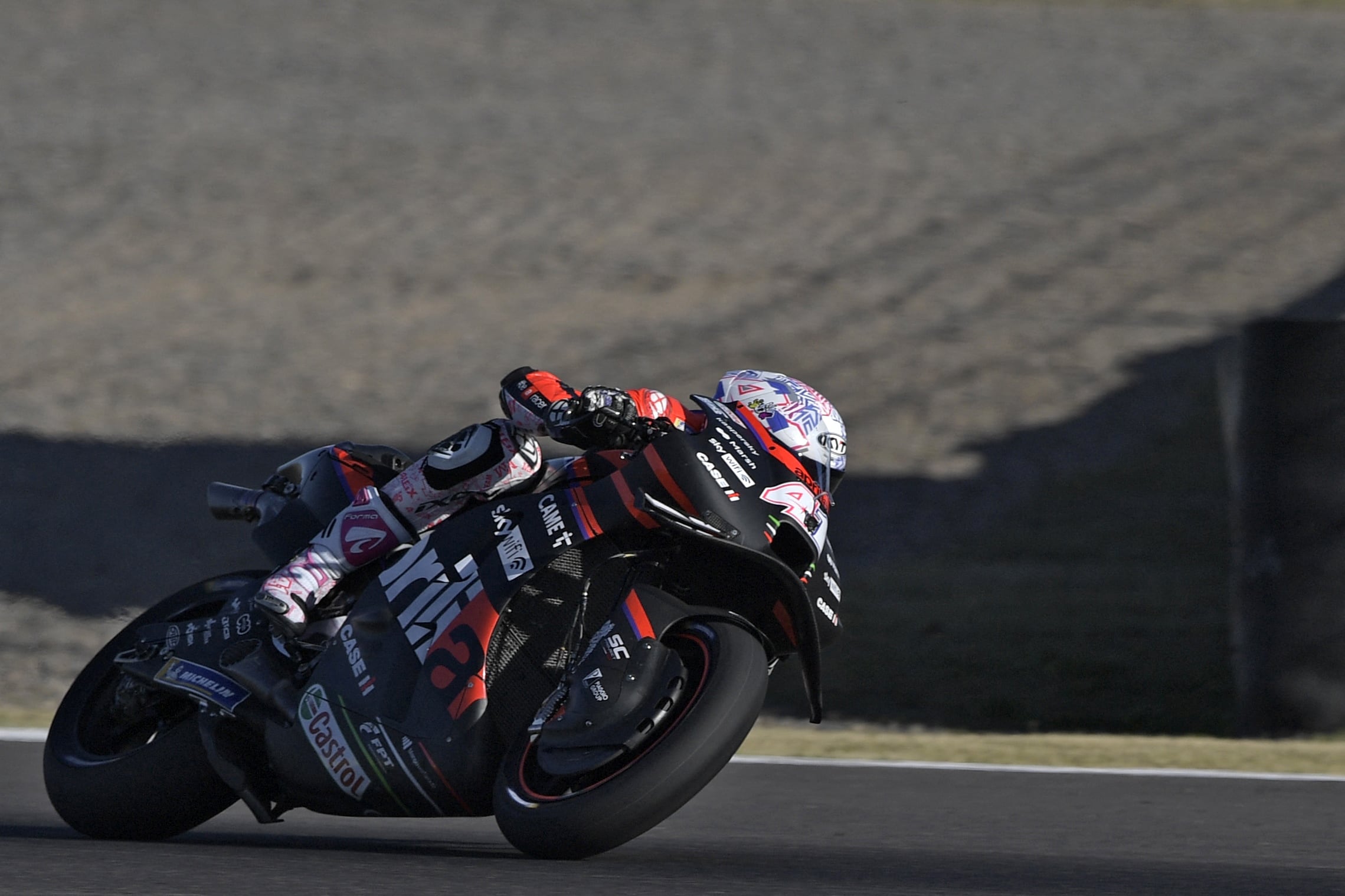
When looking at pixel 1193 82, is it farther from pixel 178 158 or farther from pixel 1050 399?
pixel 178 158

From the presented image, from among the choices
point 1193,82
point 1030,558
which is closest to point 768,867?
point 1030,558

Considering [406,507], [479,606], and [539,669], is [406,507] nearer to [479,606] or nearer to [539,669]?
[479,606]

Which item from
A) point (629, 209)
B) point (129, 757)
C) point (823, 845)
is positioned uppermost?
point (129, 757)

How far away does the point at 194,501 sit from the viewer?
9703 millimetres

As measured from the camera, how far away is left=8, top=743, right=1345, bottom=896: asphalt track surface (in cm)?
385

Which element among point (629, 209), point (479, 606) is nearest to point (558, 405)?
point (479, 606)

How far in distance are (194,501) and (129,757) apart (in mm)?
5357

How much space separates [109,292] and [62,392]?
7.47 feet

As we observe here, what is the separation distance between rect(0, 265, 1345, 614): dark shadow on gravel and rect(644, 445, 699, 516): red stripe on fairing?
528cm

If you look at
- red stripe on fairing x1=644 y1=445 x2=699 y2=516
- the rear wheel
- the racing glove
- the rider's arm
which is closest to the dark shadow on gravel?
the rear wheel

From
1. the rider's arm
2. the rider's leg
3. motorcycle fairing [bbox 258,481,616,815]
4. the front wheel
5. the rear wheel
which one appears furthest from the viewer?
the rear wheel

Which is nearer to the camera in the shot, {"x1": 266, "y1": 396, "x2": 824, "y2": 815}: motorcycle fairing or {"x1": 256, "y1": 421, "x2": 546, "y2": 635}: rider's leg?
{"x1": 266, "y1": 396, "x2": 824, "y2": 815}: motorcycle fairing

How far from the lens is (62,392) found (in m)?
11.3

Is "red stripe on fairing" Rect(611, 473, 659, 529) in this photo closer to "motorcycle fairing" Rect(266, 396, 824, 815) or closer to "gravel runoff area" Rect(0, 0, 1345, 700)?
"motorcycle fairing" Rect(266, 396, 824, 815)
